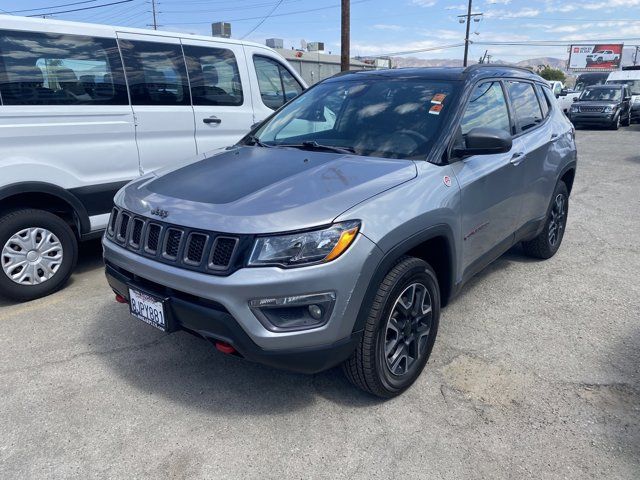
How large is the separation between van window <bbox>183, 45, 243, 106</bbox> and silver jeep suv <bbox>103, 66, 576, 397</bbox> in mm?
1610

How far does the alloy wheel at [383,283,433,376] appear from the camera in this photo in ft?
9.12

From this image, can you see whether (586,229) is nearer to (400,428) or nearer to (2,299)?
(400,428)

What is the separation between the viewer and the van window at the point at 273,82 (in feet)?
19.2

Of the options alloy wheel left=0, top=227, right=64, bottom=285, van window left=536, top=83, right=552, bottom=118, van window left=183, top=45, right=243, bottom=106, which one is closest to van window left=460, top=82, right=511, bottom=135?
van window left=536, top=83, right=552, bottom=118

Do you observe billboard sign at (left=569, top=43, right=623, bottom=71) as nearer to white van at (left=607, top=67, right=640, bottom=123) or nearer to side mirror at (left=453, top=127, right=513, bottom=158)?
white van at (left=607, top=67, right=640, bottom=123)

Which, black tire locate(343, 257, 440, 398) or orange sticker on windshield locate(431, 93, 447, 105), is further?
orange sticker on windshield locate(431, 93, 447, 105)

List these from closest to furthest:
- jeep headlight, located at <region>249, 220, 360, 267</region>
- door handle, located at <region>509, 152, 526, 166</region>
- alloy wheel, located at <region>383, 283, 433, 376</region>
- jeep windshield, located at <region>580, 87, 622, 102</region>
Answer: jeep headlight, located at <region>249, 220, 360, 267</region> → alloy wheel, located at <region>383, 283, 433, 376</region> → door handle, located at <region>509, 152, 526, 166</region> → jeep windshield, located at <region>580, 87, 622, 102</region>

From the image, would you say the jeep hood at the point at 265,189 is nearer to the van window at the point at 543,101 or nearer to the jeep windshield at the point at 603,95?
the van window at the point at 543,101

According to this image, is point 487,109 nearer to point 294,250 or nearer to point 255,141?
point 255,141

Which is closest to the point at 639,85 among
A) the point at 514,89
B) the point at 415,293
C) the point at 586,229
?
the point at 586,229

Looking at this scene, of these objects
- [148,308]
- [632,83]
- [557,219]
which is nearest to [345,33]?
[557,219]

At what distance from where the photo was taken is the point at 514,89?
415 centimetres

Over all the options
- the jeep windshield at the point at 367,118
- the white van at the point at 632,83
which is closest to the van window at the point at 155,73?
the jeep windshield at the point at 367,118

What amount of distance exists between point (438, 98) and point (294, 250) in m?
1.63
